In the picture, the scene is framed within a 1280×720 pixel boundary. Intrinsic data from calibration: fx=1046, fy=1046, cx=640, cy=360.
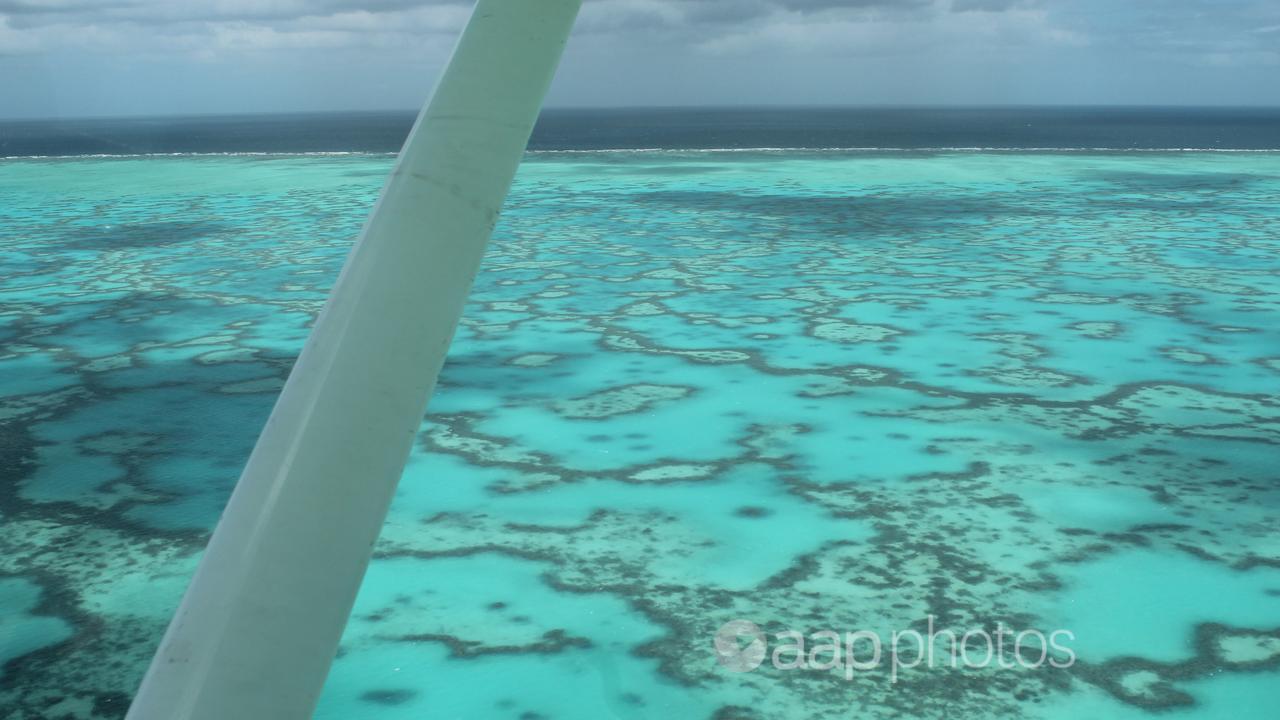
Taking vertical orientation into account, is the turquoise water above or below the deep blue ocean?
below

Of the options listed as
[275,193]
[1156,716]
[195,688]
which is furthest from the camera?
[275,193]

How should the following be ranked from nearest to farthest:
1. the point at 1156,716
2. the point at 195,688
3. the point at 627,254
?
the point at 195,688, the point at 1156,716, the point at 627,254

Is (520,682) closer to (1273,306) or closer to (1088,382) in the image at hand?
(1088,382)

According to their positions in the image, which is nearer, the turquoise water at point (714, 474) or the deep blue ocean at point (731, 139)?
the turquoise water at point (714, 474)

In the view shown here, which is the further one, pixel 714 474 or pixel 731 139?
pixel 731 139

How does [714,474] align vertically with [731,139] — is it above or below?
below

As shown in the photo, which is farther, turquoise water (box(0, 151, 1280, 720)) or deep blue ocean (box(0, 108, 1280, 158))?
deep blue ocean (box(0, 108, 1280, 158))

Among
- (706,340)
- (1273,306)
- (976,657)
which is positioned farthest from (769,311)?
(976,657)

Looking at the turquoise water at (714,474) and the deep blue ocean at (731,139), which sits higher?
the deep blue ocean at (731,139)
